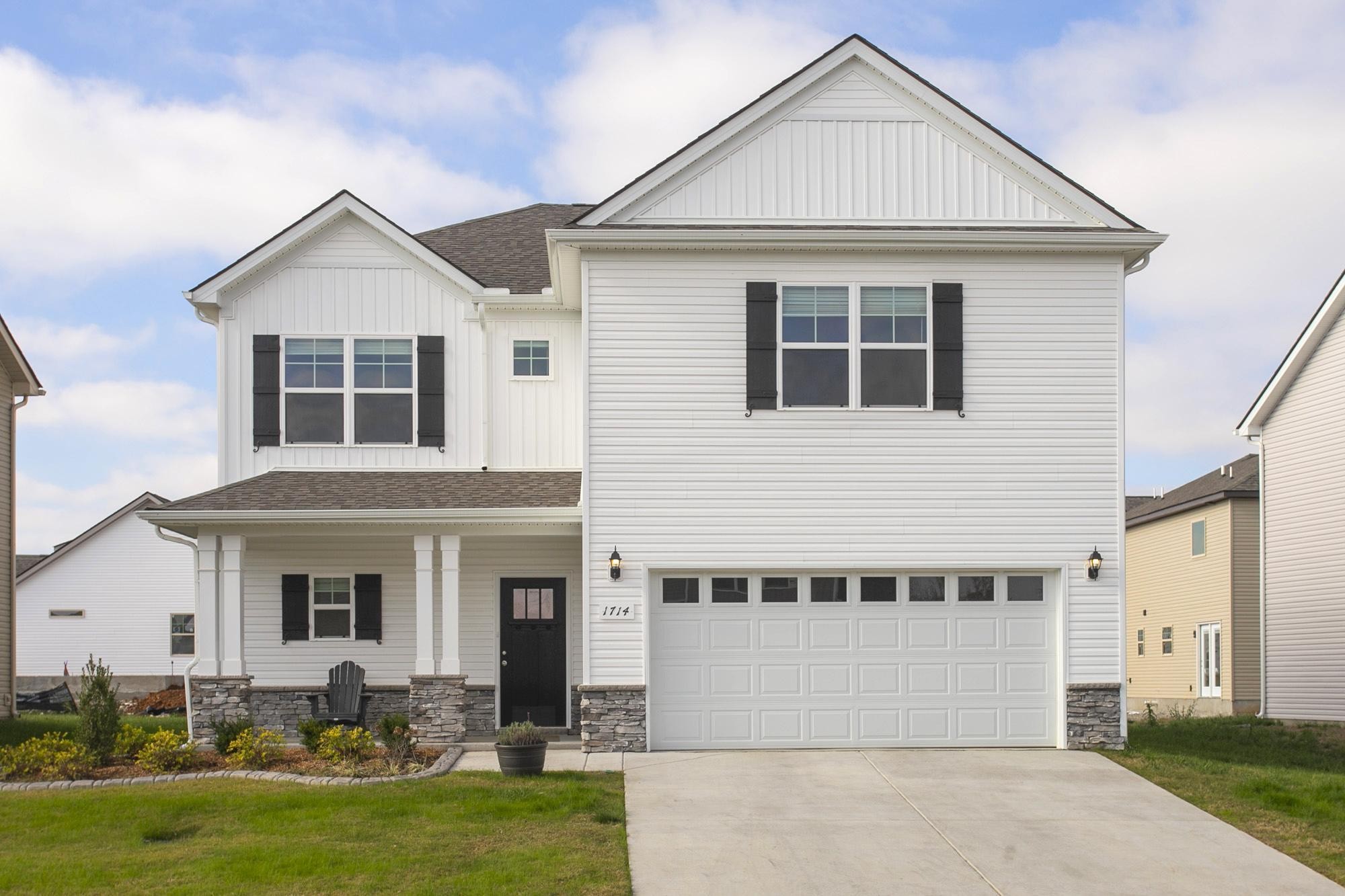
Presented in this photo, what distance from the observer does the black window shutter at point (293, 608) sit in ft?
57.1

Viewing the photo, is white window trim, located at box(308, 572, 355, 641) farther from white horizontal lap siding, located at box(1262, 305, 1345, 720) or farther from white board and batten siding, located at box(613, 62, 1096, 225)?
white horizontal lap siding, located at box(1262, 305, 1345, 720)

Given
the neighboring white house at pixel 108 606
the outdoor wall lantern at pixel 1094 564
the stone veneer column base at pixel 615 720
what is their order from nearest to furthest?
the stone veneer column base at pixel 615 720, the outdoor wall lantern at pixel 1094 564, the neighboring white house at pixel 108 606

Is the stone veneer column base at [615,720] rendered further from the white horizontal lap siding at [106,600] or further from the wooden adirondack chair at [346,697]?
the white horizontal lap siding at [106,600]

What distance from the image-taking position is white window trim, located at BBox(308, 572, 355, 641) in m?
17.4

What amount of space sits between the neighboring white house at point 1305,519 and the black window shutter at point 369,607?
14.9 metres

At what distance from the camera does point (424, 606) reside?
15.8 metres

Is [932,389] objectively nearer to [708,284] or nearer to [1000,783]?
[708,284]

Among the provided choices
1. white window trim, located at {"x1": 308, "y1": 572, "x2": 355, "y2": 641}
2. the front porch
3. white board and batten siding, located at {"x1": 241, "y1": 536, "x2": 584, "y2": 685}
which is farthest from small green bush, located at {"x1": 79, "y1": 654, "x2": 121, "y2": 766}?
white window trim, located at {"x1": 308, "y1": 572, "x2": 355, "y2": 641}

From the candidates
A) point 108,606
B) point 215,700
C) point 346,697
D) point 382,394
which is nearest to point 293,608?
point 346,697

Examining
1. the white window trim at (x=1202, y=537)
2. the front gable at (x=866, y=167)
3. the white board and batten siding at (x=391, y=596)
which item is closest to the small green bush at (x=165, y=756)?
the white board and batten siding at (x=391, y=596)

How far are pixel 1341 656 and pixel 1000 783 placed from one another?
10.6 meters

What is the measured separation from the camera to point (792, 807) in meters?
12.2

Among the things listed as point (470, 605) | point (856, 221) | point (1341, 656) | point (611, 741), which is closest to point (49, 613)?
point (470, 605)

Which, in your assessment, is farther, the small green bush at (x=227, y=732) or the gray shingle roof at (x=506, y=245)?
the gray shingle roof at (x=506, y=245)
